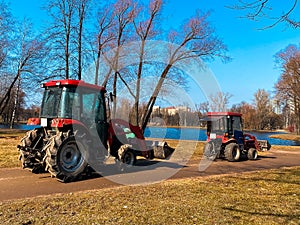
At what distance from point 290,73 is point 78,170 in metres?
34.6

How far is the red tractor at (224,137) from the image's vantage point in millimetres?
12039

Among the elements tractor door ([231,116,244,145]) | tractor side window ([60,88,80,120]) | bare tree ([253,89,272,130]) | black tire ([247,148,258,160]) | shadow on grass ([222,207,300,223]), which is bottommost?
shadow on grass ([222,207,300,223])

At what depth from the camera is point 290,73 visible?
34.1m

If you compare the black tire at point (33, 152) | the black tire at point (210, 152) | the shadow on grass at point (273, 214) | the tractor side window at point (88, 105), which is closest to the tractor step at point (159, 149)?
the black tire at point (210, 152)

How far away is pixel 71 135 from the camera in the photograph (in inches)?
278

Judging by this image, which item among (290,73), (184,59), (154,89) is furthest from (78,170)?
(290,73)

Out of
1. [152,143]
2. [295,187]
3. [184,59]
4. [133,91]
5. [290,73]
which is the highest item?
[290,73]

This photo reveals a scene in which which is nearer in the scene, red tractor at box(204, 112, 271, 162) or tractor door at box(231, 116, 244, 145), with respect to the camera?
red tractor at box(204, 112, 271, 162)

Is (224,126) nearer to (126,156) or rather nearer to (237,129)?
(237,129)

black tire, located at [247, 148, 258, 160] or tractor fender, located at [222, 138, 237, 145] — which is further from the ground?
tractor fender, located at [222, 138, 237, 145]

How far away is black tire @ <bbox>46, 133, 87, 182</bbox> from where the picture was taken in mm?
6496

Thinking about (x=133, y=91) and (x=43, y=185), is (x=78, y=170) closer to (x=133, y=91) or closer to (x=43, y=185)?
(x=43, y=185)

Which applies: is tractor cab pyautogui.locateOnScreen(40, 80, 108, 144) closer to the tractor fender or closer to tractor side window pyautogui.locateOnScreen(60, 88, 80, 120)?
tractor side window pyautogui.locateOnScreen(60, 88, 80, 120)

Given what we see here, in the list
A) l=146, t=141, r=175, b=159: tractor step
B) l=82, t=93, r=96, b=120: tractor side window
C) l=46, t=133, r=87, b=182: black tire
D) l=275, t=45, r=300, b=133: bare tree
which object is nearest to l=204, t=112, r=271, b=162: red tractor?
l=146, t=141, r=175, b=159: tractor step
